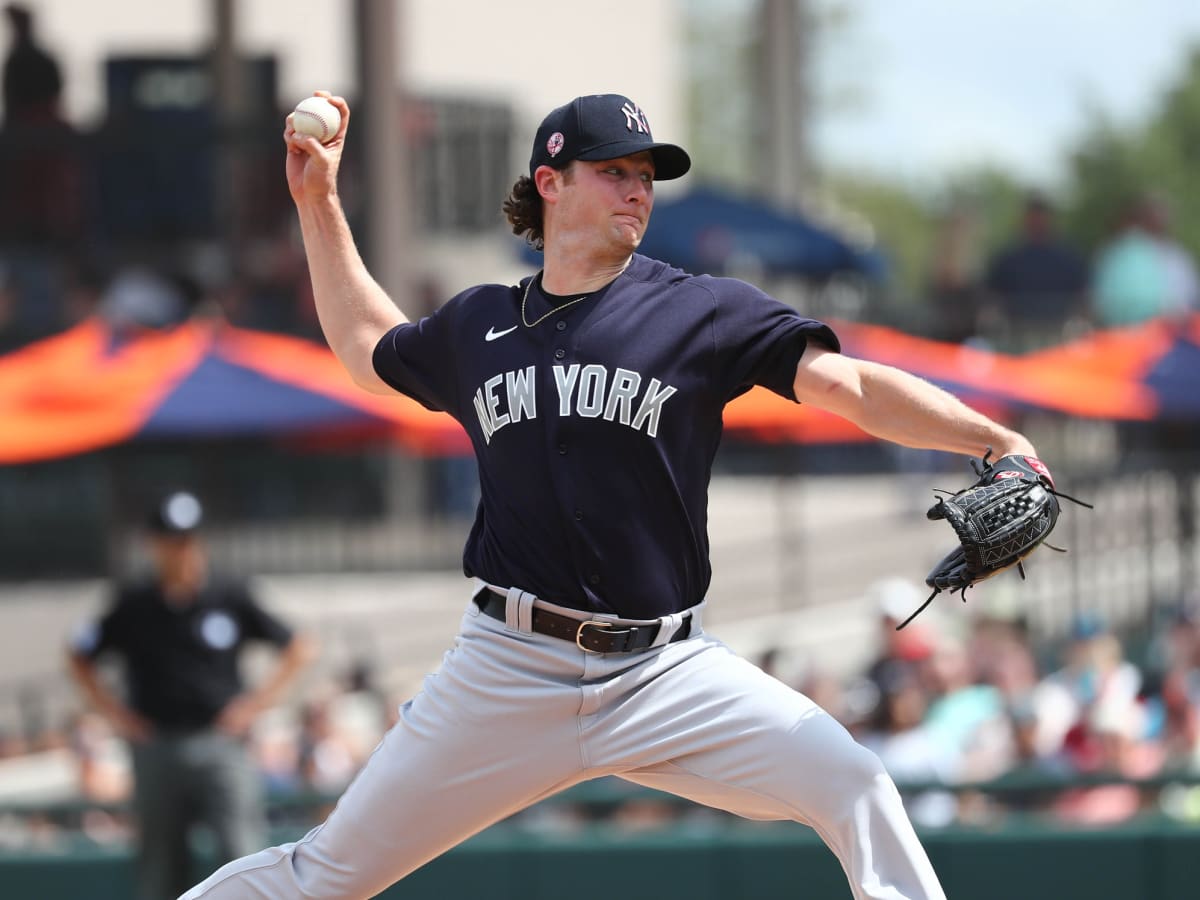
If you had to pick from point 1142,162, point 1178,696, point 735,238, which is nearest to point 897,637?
point 1178,696

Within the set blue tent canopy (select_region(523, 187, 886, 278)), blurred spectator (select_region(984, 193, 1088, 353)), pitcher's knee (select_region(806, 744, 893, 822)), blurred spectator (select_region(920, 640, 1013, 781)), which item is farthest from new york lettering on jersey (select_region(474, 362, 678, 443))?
blurred spectator (select_region(984, 193, 1088, 353))

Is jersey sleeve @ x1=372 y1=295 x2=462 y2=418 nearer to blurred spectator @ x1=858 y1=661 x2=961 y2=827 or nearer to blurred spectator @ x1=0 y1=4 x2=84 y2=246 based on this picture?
blurred spectator @ x1=858 y1=661 x2=961 y2=827

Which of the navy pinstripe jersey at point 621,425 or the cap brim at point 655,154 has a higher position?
the cap brim at point 655,154

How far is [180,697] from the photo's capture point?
7.19m

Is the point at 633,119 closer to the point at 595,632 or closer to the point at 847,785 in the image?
the point at 595,632

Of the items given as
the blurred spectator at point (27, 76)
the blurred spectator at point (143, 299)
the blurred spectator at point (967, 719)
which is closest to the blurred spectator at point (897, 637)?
the blurred spectator at point (967, 719)

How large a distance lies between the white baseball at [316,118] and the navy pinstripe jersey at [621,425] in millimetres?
681

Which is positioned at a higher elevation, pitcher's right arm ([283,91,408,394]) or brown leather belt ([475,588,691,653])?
pitcher's right arm ([283,91,408,394])

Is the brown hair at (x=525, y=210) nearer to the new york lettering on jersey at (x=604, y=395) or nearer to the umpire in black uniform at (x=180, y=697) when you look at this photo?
the new york lettering on jersey at (x=604, y=395)

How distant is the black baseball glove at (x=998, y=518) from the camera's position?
3.45 meters

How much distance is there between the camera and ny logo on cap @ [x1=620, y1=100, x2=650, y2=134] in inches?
145

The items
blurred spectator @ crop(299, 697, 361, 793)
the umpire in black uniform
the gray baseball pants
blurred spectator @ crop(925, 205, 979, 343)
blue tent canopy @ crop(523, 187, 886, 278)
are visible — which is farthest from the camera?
blurred spectator @ crop(925, 205, 979, 343)

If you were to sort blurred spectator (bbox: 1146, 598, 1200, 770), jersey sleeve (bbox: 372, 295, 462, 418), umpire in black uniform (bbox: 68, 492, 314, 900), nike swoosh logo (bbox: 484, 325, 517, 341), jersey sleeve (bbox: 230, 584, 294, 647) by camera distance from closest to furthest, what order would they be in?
nike swoosh logo (bbox: 484, 325, 517, 341), jersey sleeve (bbox: 372, 295, 462, 418), umpire in black uniform (bbox: 68, 492, 314, 900), jersey sleeve (bbox: 230, 584, 294, 647), blurred spectator (bbox: 1146, 598, 1200, 770)

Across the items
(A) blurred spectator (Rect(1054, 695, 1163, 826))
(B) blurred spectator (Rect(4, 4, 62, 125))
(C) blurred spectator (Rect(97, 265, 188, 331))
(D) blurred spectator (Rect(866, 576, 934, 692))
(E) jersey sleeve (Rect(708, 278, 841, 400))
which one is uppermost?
(B) blurred spectator (Rect(4, 4, 62, 125))
